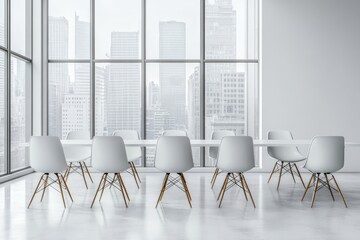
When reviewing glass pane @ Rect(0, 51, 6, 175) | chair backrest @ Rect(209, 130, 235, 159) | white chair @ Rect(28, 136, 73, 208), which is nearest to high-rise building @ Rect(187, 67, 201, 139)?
chair backrest @ Rect(209, 130, 235, 159)

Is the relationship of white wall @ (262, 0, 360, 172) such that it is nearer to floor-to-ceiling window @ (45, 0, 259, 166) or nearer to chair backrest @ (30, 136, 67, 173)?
floor-to-ceiling window @ (45, 0, 259, 166)

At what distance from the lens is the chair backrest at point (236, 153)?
4.10 meters

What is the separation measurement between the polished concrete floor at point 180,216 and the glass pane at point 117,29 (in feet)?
9.92

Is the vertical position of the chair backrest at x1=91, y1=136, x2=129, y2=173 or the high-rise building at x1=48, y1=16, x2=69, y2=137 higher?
the high-rise building at x1=48, y1=16, x2=69, y2=137

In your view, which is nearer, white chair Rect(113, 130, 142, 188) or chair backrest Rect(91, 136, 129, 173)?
chair backrest Rect(91, 136, 129, 173)

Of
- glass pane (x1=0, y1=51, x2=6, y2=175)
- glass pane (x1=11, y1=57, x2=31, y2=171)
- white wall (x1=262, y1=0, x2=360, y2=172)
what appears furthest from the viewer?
white wall (x1=262, y1=0, x2=360, y2=172)

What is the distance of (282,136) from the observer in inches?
227

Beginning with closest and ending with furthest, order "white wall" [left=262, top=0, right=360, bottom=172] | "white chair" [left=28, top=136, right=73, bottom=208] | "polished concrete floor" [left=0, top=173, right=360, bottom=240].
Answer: "polished concrete floor" [left=0, top=173, right=360, bottom=240], "white chair" [left=28, top=136, right=73, bottom=208], "white wall" [left=262, top=0, right=360, bottom=172]

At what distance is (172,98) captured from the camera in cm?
726

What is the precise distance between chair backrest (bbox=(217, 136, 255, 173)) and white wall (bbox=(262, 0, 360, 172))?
2938 millimetres

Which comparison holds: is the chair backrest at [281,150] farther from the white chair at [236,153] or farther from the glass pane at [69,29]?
the glass pane at [69,29]

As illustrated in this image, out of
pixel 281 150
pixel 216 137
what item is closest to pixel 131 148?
pixel 216 137

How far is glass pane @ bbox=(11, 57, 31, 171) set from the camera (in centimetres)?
641

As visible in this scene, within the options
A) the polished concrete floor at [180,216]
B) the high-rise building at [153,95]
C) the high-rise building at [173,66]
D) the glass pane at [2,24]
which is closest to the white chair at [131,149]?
the polished concrete floor at [180,216]
